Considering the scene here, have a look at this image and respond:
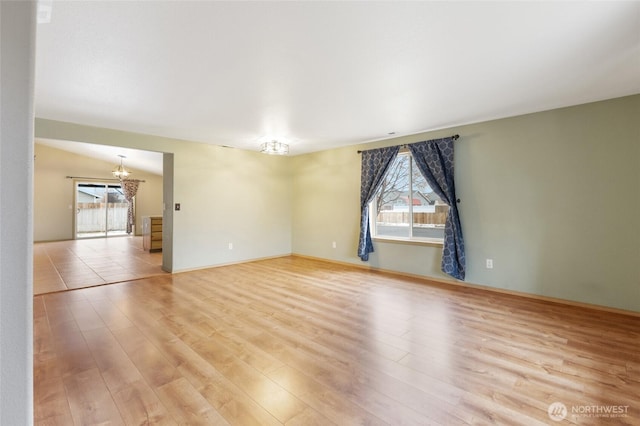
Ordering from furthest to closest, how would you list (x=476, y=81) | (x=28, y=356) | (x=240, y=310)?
(x=240, y=310) < (x=476, y=81) < (x=28, y=356)

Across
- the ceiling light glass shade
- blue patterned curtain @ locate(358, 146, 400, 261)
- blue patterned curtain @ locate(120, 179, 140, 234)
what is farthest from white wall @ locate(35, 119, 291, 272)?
blue patterned curtain @ locate(120, 179, 140, 234)

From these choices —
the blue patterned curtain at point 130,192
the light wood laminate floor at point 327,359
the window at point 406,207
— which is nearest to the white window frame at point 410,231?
the window at point 406,207

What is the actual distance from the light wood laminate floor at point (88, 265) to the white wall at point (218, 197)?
794mm

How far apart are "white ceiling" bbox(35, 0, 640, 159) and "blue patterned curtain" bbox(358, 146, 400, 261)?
1274mm

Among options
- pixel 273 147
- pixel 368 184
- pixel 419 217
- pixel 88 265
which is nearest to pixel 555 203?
pixel 419 217

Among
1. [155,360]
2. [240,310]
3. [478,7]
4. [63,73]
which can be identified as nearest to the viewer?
[478,7]

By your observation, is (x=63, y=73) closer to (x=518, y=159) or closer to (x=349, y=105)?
(x=349, y=105)

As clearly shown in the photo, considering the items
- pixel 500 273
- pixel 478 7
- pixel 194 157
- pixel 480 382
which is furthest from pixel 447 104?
pixel 194 157

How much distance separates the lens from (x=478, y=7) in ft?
5.20

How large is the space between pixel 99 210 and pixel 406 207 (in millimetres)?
10659

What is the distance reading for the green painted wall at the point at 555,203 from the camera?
2.93 metres

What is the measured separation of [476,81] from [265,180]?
4320 mm

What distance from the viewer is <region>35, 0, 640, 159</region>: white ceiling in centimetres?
163

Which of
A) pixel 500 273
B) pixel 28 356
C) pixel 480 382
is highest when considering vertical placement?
pixel 28 356
